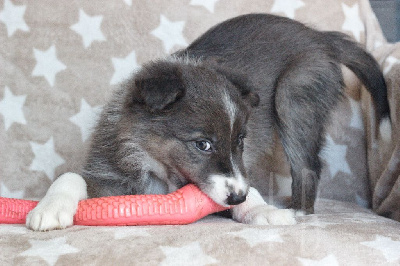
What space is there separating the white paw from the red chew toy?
25 centimetres

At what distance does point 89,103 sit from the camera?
3361mm

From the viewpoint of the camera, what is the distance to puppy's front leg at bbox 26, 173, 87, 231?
74.3 inches

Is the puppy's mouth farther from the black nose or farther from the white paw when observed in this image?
the white paw

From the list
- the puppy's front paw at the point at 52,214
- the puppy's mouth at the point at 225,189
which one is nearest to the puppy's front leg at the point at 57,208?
the puppy's front paw at the point at 52,214

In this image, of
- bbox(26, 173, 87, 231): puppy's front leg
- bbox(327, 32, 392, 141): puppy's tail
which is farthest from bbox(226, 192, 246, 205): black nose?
bbox(327, 32, 392, 141): puppy's tail

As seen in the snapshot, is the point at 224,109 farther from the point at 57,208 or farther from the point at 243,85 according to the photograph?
the point at 57,208

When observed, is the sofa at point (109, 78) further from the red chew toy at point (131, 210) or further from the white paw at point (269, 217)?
the red chew toy at point (131, 210)

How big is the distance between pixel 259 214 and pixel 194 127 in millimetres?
468

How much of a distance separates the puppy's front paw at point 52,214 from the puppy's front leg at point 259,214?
744 mm

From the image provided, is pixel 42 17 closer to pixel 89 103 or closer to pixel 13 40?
pixel 13 40

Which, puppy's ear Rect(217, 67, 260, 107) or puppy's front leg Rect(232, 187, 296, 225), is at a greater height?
puppy's ear Rect(217, 67, 260, 107)

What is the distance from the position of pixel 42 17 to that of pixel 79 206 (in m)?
1.72

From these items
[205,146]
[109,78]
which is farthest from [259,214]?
[109,78]

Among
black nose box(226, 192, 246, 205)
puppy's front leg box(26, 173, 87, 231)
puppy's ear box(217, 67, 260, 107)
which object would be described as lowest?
black nose box(226, 192, 246, 205)
